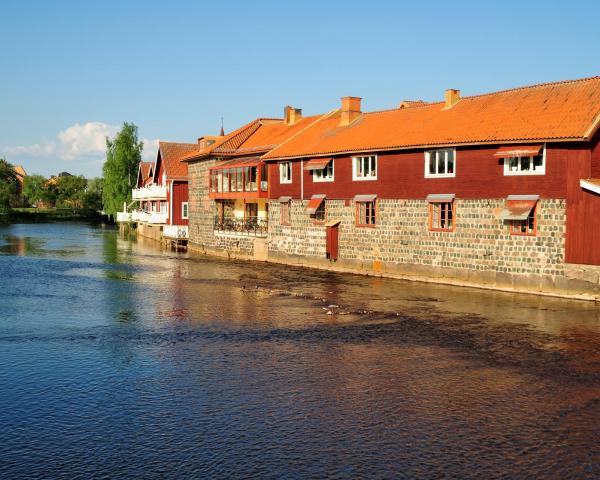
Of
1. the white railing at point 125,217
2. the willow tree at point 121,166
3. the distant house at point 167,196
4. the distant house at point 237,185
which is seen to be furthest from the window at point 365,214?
the willow tree at point 121,166

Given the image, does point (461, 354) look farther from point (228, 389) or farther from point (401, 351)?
point (228, 389)

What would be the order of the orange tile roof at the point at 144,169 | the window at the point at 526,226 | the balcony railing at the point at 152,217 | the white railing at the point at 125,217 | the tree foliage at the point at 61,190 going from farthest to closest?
the tree foliage at the point at 61,190 → the orange tile roof at the point at 144,169 → the white railing at the point at 125,217 → the balcony railing at the point at 152,217 → the window at the point at 526,226

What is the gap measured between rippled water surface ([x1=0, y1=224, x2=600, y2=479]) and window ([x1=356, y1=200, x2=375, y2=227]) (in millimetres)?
9896

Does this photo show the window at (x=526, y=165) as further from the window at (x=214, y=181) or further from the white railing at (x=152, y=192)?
the white railing at (x=152, y=192)

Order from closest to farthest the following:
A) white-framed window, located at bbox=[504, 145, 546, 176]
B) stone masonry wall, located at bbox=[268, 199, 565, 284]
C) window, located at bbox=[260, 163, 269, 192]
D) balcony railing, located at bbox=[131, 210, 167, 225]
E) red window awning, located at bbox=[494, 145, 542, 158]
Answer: red window awning, located at bbox=[494, 145, 542, 158]
stone masonry wall, located at bbox=[268, 199, 565, 284]
white-framed window, located at bbox=[504, 145, 546, 176]
window, located at bbox=[260, 163, 269, 192]
balcony railing, located at bbox=[131, 210, 167, 225]

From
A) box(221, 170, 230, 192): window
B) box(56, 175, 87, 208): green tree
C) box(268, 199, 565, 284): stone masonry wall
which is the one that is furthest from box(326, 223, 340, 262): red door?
box(56, 175, 87, 208): green tree

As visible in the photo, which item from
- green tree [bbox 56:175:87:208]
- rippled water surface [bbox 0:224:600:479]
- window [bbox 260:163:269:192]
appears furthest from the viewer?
green tree [bbox 56:175:87:208]

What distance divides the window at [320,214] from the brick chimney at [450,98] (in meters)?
9.10

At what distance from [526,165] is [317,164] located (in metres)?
14.2

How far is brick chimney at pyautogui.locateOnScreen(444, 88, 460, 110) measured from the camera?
3950 cm

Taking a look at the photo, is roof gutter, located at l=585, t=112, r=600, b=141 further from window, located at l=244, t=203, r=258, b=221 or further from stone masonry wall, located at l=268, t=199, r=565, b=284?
window, located at l=244, t=203, r=258, b=221

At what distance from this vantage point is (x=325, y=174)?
42812mm

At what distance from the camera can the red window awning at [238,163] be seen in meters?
49.7

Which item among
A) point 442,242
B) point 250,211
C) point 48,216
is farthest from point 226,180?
point 48,216
